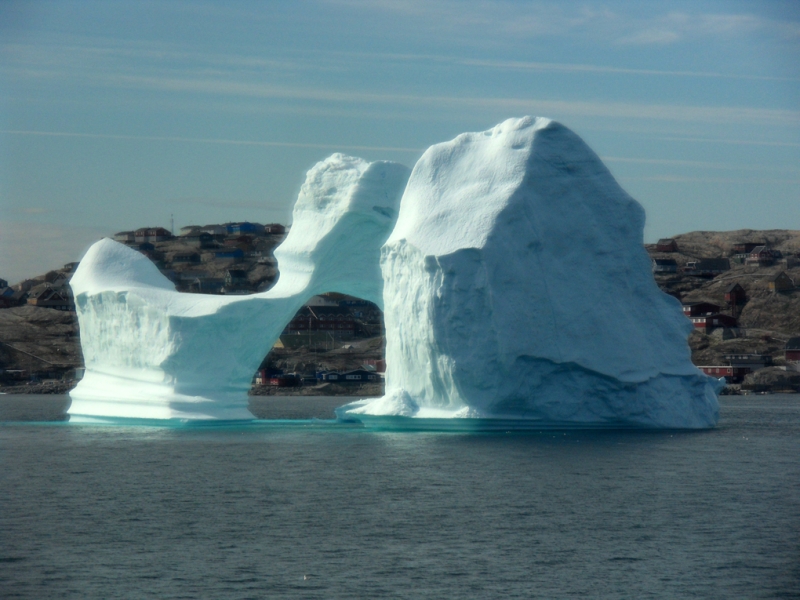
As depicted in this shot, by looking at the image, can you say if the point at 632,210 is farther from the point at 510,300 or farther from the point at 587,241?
the point at 510,300

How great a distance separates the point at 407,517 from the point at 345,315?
2389 inches

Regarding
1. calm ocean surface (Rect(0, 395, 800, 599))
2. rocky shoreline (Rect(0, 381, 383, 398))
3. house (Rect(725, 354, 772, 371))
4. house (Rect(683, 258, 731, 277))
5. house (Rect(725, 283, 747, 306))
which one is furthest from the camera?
house (Rect(683, 258, 731, 277))

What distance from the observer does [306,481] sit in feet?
68.2

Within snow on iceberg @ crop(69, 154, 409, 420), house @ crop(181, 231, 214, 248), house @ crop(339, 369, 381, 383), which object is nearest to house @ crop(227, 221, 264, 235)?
house @ crop(181, 231, 214, 248)

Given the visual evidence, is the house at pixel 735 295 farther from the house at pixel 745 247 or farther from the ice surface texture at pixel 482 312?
the ice surface texture at pixel 482 312

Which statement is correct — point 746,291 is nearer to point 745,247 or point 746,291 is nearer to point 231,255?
point 745,247

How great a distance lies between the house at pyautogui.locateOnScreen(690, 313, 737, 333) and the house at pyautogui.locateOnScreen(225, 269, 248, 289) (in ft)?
106

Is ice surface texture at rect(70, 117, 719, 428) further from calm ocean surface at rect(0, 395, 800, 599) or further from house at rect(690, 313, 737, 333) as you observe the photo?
house at rect(690, 313, 737, 333)

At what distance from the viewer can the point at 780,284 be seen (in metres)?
76.1

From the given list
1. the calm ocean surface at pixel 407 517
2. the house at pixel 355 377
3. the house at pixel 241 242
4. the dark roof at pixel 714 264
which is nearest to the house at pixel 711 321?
the dark roof at pixel 714 264

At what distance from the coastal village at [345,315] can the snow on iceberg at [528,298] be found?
25.3 meters

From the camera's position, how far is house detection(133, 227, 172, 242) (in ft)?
332

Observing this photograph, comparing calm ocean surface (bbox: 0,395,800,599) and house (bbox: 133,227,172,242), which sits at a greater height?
house (bbox: 133,227,172,242)

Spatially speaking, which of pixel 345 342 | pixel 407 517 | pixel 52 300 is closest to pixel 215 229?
pixel 52 300
